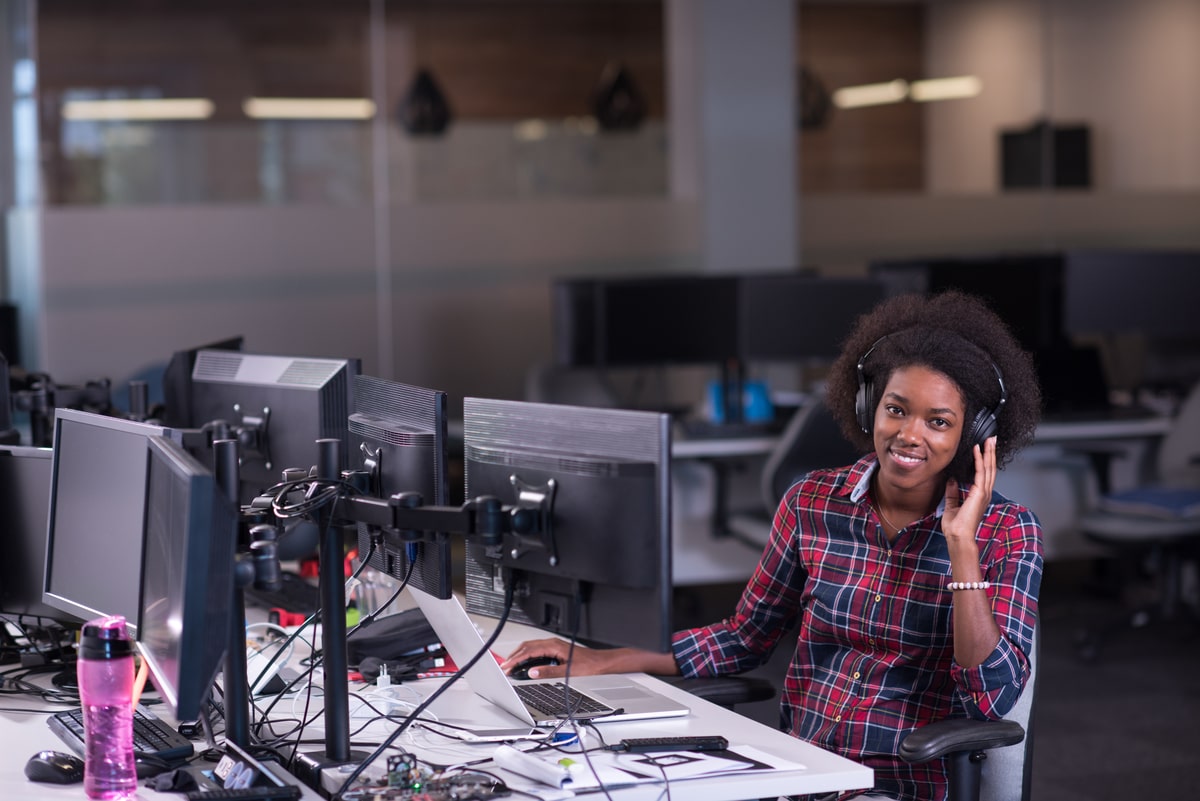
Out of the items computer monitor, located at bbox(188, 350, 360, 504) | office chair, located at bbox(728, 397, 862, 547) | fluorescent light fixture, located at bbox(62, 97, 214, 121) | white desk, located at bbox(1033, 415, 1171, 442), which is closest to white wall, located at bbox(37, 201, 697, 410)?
fluorescent light fixture, located at bbox(62, 97, 214, 121)

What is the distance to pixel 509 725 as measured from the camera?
6.37ft

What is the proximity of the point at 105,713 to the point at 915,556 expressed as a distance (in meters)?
1.16

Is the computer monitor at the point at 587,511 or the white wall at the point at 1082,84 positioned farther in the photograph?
the white wall at the point at 1082,84

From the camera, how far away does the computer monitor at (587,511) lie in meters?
1.56

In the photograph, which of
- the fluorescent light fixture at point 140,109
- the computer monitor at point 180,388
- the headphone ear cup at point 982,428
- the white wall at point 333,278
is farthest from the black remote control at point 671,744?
the fluorescent light fixture at point 140,109

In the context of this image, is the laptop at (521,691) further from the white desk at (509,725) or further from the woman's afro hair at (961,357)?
the woman's afro hair at (961,357)

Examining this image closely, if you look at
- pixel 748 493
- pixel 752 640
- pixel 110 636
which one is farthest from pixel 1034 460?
pixel 110 636

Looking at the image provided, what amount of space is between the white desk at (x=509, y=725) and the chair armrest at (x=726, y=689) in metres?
0.06

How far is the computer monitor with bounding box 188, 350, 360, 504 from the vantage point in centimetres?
225

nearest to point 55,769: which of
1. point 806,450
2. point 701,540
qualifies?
point 806,450

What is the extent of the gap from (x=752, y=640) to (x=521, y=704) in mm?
505

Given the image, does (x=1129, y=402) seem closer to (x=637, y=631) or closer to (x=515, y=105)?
(x=515, y=105)

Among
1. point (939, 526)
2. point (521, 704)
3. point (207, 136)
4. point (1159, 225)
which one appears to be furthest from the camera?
point (1159, 225)

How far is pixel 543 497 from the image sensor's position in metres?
1.63
